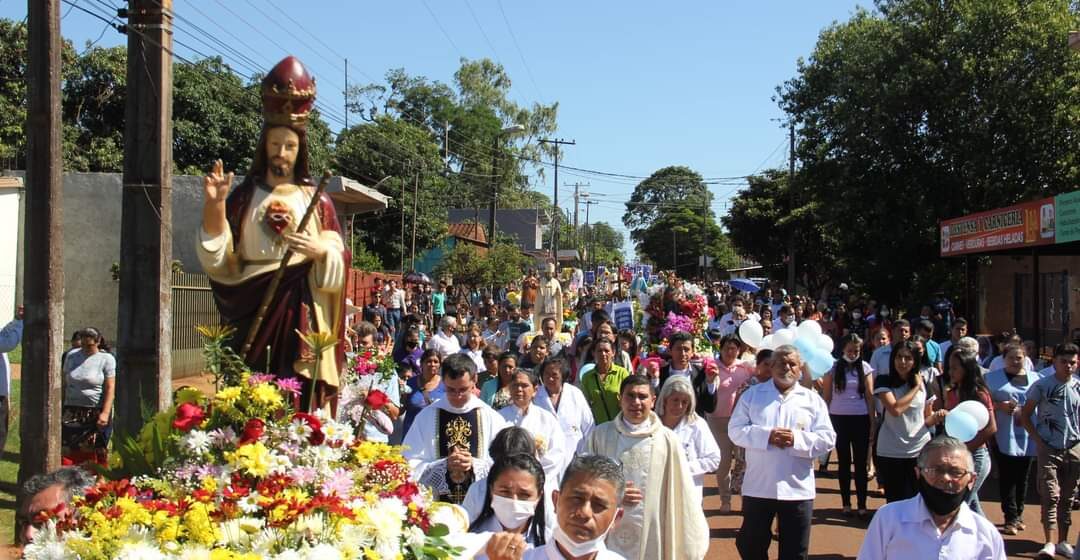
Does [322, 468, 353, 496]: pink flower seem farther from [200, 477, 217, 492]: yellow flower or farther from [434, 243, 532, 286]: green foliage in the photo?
[434, 243, 532, 286]: green foliage

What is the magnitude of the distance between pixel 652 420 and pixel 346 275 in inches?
70.7

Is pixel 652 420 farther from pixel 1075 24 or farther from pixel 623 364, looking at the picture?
pixel 1075 24

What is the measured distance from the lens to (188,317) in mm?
17422

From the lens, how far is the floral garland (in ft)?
9.61

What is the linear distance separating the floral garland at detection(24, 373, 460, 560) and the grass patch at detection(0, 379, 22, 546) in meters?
5.23

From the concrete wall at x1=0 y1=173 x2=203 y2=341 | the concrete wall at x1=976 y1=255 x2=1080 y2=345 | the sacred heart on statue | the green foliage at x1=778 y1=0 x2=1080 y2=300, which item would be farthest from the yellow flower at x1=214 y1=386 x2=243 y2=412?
the green foliage at x1=778 y1=0 x2=1080 y2=300

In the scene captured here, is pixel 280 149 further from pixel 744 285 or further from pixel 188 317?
pixel 744 285

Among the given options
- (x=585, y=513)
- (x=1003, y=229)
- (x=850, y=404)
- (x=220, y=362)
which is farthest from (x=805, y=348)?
(x=1003, y=229)

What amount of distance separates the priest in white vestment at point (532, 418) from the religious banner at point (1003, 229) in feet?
41.4

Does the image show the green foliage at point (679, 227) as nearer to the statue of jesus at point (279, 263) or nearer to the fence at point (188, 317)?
the fence at point (188, 317)

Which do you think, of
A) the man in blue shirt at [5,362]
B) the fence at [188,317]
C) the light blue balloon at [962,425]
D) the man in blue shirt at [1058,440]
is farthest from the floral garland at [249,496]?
the fence at [188,317]

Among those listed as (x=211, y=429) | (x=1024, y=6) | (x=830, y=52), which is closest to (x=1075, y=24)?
(x=1024, y=6)

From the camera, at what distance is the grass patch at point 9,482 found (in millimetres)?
8258

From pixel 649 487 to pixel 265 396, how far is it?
2.47 meters
